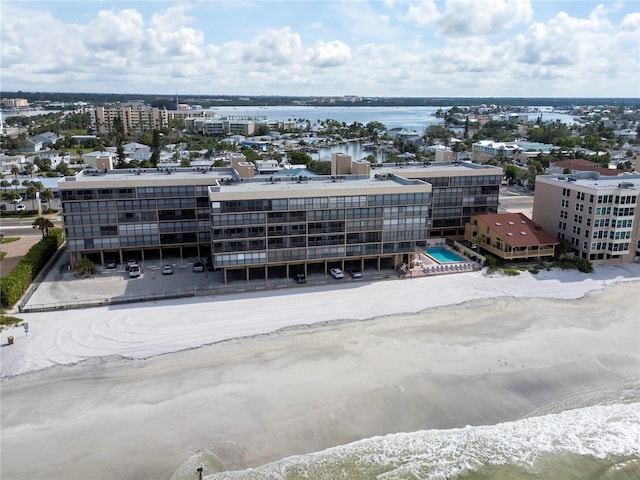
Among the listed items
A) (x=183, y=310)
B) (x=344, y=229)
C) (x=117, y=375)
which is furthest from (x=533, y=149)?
(x=117, y=375)

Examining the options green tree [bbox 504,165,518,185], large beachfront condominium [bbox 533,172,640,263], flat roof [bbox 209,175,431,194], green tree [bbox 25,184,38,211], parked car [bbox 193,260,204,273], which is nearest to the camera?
flat roof [bbox 209,175,431,194]

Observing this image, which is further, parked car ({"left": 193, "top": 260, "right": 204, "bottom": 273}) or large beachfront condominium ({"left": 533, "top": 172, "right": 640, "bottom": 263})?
large beachfront condominium ({"left": 533, "top": 172, "right": 640, "bottom": 263})

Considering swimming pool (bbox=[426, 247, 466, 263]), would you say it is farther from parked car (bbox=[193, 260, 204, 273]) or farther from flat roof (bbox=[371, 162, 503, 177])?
parked car (bbox=[193, 260, 204, 273])

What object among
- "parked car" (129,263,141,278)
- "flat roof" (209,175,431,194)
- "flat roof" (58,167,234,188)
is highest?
"flat roof" (58,167,234,188)

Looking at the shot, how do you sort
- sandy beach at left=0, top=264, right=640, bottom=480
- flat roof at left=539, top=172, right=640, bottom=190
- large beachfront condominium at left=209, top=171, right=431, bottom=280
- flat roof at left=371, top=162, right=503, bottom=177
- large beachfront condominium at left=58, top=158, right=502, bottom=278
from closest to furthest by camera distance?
sandy beach at left=0, top=264, right=640, bottom=480 → large beachfront condominium at left=209, top=171, right=431, bottom=280 → large beachfront condominium at left=58, top=158, right=502, bottom=278 → flat roof at left=539, top=172, right=640, bottom=190 → flat roof at left=371, top=162, right=503, bottom=177

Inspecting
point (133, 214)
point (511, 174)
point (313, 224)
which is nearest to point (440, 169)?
point (313, 224)

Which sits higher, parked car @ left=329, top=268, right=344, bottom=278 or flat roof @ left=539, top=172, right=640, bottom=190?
flat roof @ left=539, top=172, right=640, bottom=190

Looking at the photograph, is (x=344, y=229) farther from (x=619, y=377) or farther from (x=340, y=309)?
(x=619, y=377)

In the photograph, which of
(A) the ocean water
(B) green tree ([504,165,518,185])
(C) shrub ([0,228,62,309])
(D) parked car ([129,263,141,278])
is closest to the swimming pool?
(A) the ocean water
